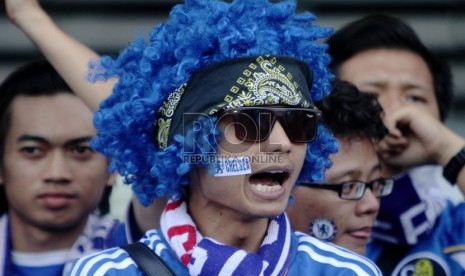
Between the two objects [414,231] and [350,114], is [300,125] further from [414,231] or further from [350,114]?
[414,231]

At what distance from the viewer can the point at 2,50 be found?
7.61m

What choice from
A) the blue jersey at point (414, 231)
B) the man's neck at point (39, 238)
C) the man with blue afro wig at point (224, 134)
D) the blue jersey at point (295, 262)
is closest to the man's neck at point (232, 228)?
the man with blue afro wig at point (224, 134)

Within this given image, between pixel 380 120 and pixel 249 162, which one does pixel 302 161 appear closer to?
pixel 249 162

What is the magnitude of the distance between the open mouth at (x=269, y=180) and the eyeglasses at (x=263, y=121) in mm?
110

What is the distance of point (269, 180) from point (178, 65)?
447 millimetres

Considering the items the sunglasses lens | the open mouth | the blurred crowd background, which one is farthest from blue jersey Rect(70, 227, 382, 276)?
the blurred crowd background

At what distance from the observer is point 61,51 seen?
421 centimetres

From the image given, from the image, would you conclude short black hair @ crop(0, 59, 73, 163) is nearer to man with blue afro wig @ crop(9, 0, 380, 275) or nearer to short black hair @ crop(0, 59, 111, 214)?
short black hair @ crop(0, 59, 111, 214)

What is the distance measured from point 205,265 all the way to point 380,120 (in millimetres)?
1249

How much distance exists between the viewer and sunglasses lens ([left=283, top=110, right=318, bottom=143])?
131 inches

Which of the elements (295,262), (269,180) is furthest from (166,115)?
(295,262)

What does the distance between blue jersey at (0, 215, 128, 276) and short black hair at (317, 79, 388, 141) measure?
39.3 inches

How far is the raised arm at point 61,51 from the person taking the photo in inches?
165

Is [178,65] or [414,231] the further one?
[414,231]
